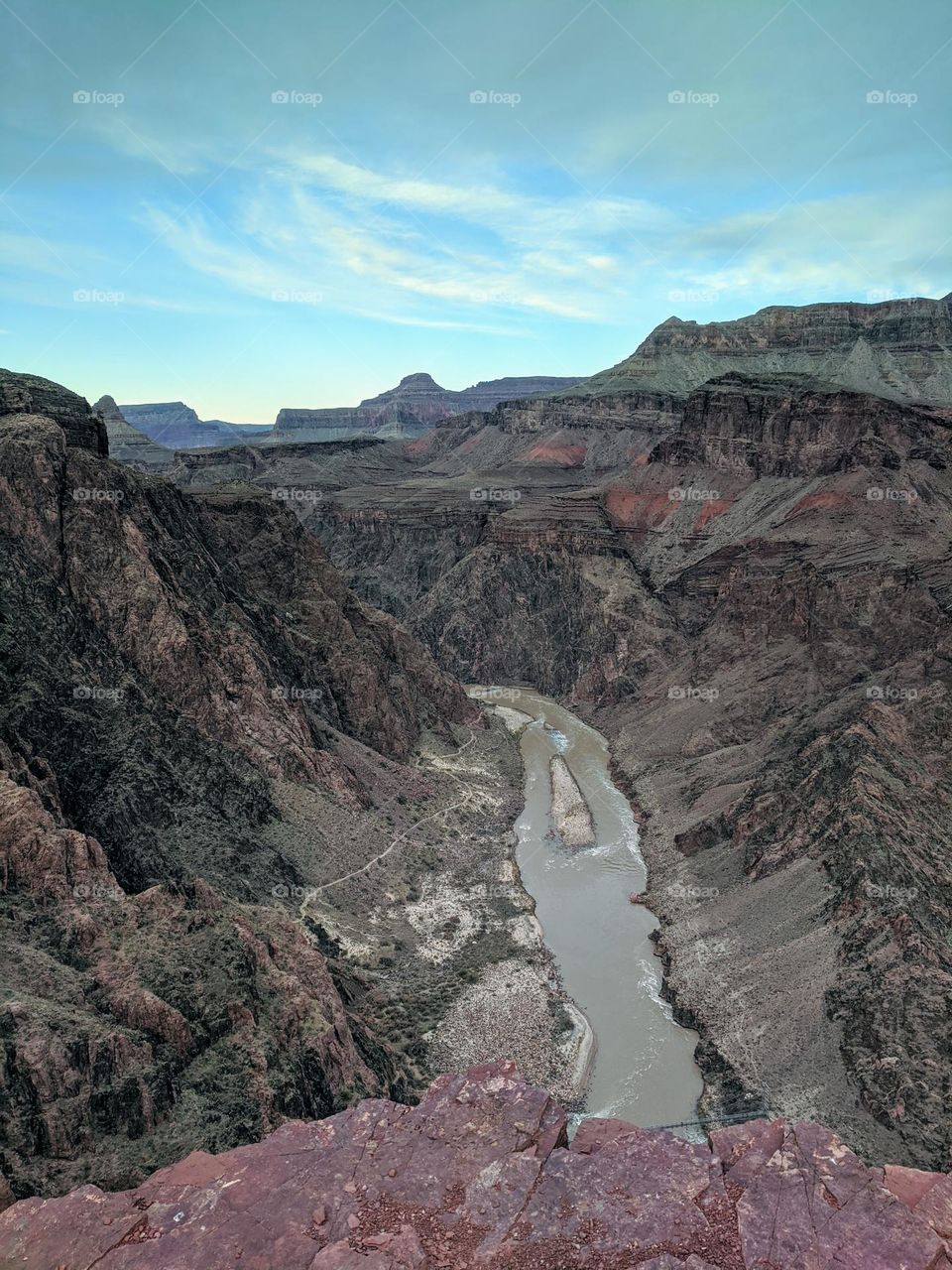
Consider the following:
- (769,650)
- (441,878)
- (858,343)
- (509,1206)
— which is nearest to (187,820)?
(441,878)

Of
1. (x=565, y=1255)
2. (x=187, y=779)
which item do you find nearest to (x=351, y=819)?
(x=187, y=779)

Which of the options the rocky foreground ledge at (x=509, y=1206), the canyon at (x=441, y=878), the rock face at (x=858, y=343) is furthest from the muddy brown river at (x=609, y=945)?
the rock face at (x=858, y=343)

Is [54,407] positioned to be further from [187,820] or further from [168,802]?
[187,820]

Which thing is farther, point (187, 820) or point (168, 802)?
point (187, 820)

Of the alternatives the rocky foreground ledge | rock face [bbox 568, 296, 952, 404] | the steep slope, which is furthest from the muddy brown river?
rock face [bbox 568, 296, 952, 404]

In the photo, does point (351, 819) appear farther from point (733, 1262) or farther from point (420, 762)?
point (733, 1262)

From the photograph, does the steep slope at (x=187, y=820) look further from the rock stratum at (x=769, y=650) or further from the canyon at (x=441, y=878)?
the rock stratum at (x=769, y=650)
